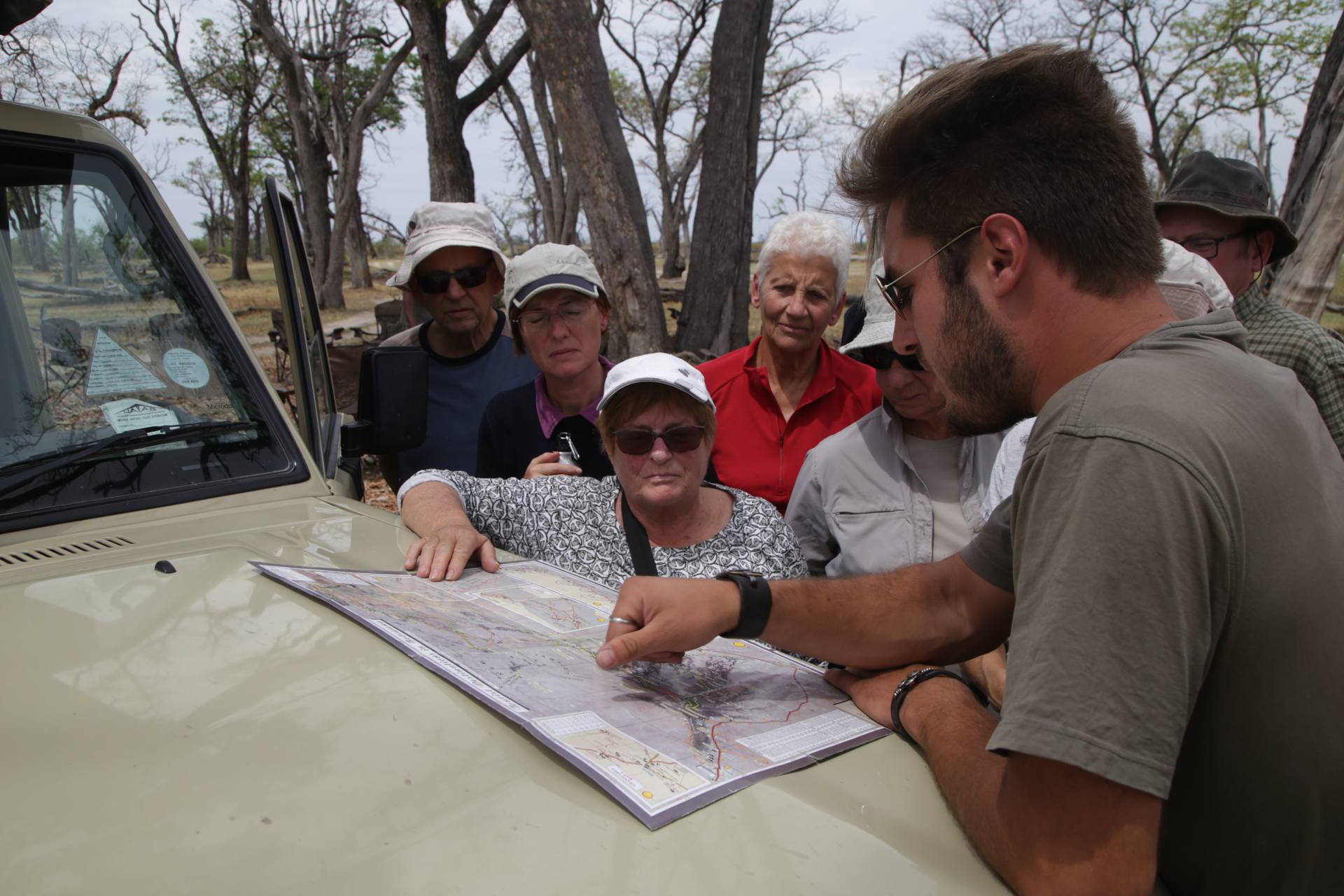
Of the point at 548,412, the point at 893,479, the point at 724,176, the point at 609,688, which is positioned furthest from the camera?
the point at 724,176

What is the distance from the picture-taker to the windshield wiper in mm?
1919

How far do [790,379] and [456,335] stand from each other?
4.99 feet

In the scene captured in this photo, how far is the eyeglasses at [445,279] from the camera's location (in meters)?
3.71

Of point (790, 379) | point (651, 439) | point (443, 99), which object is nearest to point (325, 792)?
point (651, 439)

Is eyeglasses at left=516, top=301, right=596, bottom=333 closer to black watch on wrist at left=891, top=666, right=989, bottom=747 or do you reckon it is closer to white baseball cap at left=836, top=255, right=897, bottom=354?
white baseball cap at left=836, top=255, right=897, bottom=354

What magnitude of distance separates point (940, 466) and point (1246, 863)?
1.70 m

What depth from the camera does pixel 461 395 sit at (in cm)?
377

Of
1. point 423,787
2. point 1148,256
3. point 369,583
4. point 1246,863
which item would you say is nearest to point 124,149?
point 369,583

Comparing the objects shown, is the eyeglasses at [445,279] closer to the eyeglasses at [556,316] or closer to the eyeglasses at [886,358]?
the eyeglasses at [556,316]

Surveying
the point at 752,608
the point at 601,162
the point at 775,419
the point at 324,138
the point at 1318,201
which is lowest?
the point at 752,608

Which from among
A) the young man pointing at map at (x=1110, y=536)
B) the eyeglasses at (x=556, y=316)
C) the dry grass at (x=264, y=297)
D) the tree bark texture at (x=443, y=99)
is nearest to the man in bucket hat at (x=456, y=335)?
the eyeglasses at (x=556, y=316)

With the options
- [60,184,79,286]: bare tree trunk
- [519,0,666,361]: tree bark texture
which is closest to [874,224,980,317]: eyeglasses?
[60,184,79,286]: bare tree trunk

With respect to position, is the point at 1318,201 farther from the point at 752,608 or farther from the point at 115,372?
the point at 115,372

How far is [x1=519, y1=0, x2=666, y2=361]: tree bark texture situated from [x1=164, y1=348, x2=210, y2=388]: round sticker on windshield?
4.34 m
